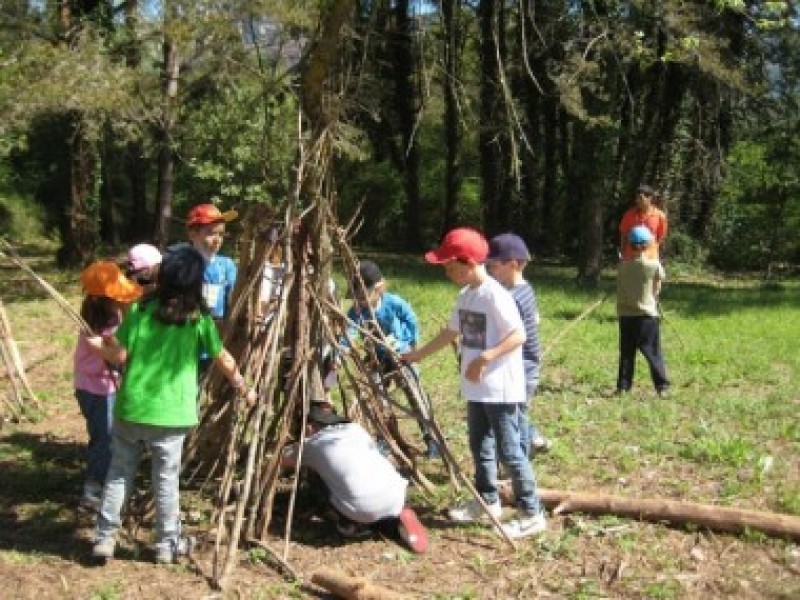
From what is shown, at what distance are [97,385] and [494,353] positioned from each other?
1.99 metres

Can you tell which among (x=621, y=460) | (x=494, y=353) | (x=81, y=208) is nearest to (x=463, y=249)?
(x=494, y=353)

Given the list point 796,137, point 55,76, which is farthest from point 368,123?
point 55,76

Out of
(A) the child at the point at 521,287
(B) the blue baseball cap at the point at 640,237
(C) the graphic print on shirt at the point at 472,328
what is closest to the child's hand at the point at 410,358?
(C) the graphic print on shirt at the point at 472,328

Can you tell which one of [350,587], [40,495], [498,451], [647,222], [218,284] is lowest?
[40,495]

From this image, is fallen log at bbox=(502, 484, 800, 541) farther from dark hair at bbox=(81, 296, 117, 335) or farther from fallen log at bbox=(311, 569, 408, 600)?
dark hair at bbox=(81, 296, 117, 335)

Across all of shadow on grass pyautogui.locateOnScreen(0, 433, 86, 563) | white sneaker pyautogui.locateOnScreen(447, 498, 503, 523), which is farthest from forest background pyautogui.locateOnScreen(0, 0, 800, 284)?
shadow on grass pyautogui.locateOnScreen(0, 433, 86, 563)

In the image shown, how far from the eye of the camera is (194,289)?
165 inches

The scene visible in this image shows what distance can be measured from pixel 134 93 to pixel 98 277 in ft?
28.9

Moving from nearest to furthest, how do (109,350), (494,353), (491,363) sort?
(109,350) → (494,353) → (491,363)

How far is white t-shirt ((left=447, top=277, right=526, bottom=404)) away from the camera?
456 cm

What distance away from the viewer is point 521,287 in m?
5.44

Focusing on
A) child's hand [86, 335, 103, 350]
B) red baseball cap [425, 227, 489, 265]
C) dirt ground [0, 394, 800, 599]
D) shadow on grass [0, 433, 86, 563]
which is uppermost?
red baseball cap [425, 227, 489, 265]

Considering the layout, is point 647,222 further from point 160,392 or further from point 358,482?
point 160,392

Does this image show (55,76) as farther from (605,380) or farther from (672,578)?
(672,578)
